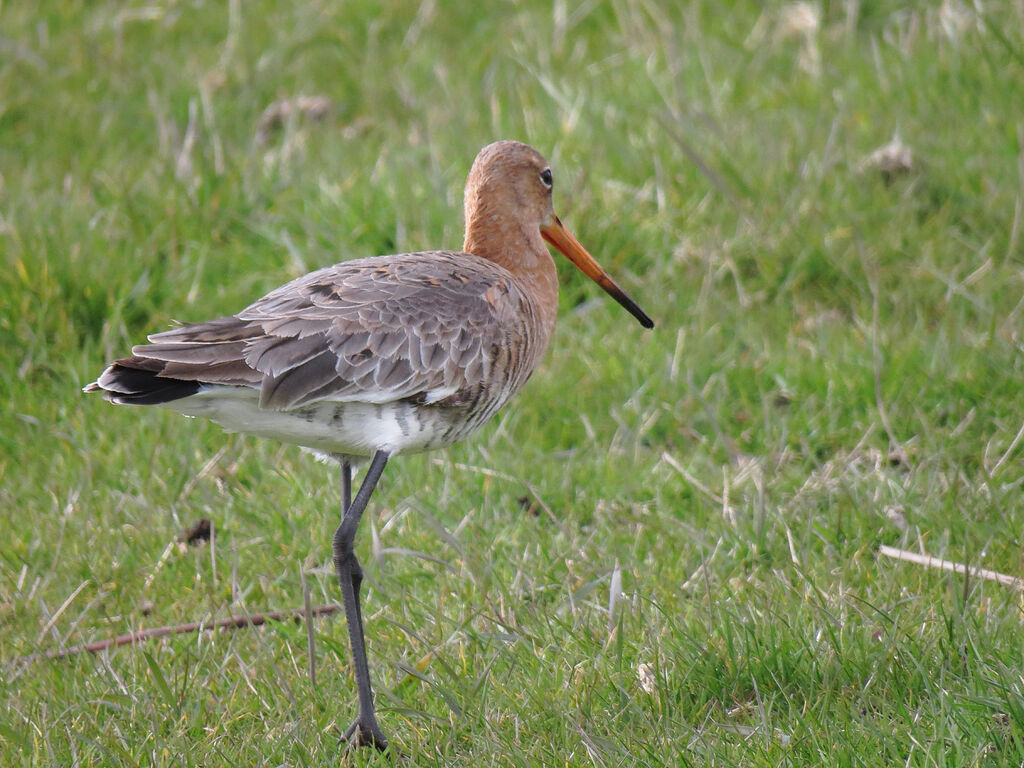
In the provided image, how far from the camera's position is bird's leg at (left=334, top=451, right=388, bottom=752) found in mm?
3674

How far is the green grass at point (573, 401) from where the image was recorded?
3.65 meters

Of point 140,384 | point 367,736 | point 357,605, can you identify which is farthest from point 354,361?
point 367,736

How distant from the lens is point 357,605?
12.9 ft

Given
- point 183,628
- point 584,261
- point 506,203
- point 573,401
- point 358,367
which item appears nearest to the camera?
point 358,367

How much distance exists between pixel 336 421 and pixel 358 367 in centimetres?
19

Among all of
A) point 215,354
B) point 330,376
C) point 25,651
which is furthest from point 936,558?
point 25,651

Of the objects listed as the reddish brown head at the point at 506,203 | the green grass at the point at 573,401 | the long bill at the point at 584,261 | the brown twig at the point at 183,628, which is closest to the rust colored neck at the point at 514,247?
the reddish brown head at the point at 506,203

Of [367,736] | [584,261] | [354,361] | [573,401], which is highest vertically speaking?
[354,361]

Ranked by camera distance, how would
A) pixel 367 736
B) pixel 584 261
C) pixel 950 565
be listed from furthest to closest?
pixel 584 261, pixel 950 565, pixel 367 736

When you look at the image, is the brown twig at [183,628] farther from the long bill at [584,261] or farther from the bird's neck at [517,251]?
the long bill at [584,261]

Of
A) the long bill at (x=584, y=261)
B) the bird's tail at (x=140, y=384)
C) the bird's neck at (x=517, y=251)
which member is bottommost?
the long bill at (x=584, y=261)

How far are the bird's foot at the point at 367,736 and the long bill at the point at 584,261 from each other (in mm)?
1910

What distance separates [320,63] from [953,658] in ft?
18.4

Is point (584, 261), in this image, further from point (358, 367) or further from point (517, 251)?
point (358, 367)
